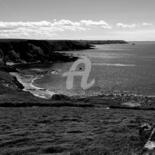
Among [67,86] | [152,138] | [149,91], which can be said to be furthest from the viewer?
[67,86]

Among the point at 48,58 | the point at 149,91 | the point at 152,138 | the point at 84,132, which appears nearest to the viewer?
the point at 152,138

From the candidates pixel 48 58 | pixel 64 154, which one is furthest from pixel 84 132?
pixel 48 58

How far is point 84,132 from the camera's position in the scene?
466 inches

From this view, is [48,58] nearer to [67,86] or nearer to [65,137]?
[67,86]

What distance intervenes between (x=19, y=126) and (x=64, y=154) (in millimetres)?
5654

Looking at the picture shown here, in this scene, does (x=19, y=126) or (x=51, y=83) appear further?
(x=51, y=83)

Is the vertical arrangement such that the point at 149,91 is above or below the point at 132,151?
below

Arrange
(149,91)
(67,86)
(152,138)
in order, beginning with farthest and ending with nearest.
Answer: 1. (67,86)
2. (149,91)
3. (152,138)

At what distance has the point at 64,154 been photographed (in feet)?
28.5

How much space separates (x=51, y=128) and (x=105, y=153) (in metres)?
4.93

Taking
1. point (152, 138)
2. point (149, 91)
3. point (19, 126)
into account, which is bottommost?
point (149, 91)

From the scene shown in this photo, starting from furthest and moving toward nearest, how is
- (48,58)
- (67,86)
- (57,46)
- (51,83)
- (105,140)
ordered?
(57,46) < (48,58) < (51,83) < (67,86) < (105,140)

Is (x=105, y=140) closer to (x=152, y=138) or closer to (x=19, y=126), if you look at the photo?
(x=152, y=138)

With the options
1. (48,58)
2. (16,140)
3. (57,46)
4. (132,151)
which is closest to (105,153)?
(132,151)
